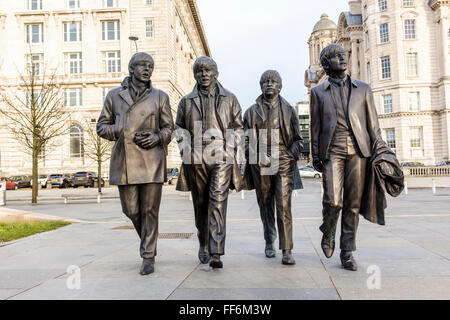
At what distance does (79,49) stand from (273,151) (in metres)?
45.8

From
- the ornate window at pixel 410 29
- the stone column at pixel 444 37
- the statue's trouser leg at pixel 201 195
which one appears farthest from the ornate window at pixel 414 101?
the statue's trouser leg at pixel 201 195

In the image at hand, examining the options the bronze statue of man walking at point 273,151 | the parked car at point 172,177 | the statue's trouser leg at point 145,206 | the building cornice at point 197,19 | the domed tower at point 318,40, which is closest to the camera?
the statue's trouser leg at point 145,206

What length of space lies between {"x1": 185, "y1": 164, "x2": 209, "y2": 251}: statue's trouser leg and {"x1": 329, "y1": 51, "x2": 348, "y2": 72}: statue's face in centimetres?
190

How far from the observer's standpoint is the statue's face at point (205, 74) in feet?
16.0

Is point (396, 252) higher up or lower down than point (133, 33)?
lower down

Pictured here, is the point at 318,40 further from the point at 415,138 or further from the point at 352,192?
the point at 352,192

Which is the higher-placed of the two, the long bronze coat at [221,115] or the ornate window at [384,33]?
the ornate window at [384,33]

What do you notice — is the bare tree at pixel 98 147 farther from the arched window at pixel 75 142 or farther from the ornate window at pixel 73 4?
the ornate window at pixel 73 4

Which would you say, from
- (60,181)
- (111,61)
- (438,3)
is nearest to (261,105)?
(60,181)

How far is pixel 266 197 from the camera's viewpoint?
17.5 feet
